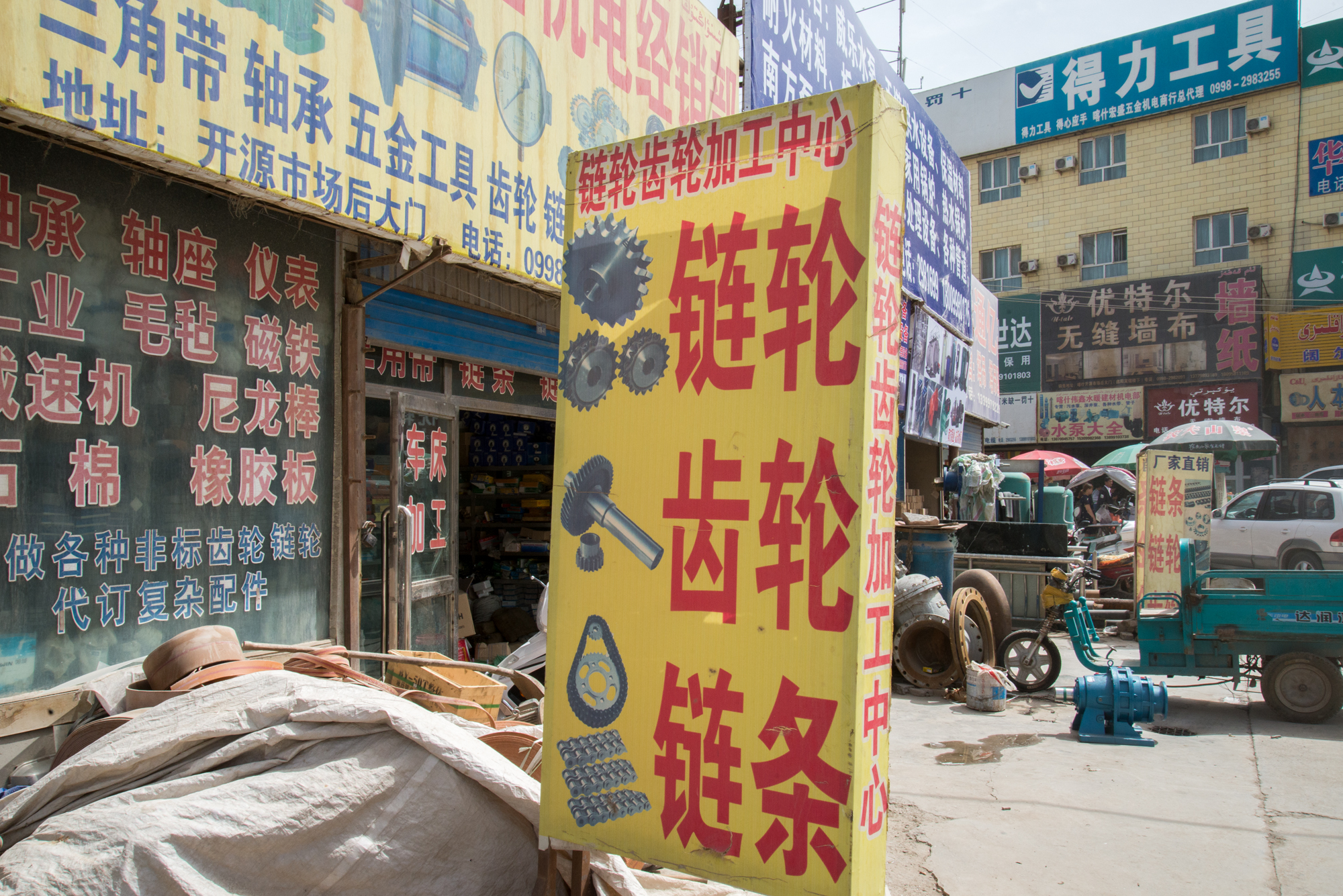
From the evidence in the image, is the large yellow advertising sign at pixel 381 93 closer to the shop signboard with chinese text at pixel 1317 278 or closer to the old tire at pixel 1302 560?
the old tire at pixel 1302 560

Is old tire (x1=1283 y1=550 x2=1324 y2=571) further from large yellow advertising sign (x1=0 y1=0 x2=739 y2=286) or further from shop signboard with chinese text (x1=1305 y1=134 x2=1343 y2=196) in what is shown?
large yellow advertising sign (x1=0 y1=0 x2=739 y2=286)

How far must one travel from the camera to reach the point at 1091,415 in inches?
961

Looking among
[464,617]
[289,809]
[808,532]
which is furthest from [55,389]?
[464,617]

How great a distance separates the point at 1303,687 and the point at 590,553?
7.16 metres

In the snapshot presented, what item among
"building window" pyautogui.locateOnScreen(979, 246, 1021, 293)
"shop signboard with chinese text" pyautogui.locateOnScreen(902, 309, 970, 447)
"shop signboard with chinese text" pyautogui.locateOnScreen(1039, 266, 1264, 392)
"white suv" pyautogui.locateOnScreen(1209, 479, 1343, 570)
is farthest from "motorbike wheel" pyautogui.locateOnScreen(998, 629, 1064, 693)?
"building window" pyautogui.locateOnScreen(979, 246, 1021, 293)

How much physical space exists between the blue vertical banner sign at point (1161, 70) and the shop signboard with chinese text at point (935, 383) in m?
14.2

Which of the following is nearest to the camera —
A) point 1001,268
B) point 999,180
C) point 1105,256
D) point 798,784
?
point 798,784

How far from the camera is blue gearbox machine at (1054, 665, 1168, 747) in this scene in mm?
6254

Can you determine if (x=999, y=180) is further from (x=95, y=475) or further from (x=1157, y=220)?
(x=95, y=475)

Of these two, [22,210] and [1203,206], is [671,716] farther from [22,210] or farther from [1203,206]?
[1203,206]

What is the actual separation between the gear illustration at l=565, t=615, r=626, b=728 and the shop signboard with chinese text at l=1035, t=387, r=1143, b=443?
25.1 m

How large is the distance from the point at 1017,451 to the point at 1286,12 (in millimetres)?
13318

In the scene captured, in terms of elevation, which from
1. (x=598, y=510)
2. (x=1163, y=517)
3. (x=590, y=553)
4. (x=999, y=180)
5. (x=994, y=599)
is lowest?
(x=994, y=599)

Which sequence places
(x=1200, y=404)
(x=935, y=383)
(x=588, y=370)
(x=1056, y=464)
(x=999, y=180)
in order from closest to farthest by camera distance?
1. (x=588, y=370)
2. (x=935, y=383)
3. (x=1056, y=464)
4. (x=1200, y=404)
5. (x=999, y=180)
